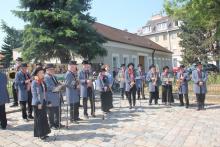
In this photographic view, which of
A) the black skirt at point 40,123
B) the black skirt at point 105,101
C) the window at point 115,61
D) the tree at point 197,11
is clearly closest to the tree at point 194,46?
the window at point 115,61

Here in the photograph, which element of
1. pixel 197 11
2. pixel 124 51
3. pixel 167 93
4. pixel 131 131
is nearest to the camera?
pixel 131 131

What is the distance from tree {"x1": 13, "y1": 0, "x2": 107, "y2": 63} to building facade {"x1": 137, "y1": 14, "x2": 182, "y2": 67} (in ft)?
141

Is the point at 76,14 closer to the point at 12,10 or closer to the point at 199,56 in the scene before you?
the point at 12,10

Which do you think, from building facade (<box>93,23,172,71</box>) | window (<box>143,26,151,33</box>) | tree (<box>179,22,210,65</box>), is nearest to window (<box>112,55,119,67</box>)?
building facade (<box>93,23,172,71</box>)

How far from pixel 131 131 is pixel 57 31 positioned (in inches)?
503

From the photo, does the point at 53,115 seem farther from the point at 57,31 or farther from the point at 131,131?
the point at 57,31

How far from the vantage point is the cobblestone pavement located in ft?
24.6

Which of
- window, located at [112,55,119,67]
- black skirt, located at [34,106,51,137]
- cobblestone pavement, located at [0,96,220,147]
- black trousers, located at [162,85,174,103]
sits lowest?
cobblestone pavement, located at [0,96,220,147]

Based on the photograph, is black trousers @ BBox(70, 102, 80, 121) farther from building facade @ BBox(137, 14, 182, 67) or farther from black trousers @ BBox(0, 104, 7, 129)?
building facade @ BBox(137, 14, 182, 67)

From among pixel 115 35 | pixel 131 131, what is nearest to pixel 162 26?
pixel 115 35

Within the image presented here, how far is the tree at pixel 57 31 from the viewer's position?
19.8 m

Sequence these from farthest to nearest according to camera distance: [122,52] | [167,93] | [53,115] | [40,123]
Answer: [122,52]
[167,93]
[53,115]
[40,123]

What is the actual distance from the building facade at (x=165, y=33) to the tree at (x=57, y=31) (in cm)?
4312

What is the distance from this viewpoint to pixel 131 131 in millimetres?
8641
